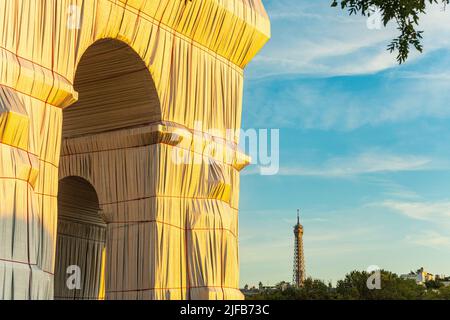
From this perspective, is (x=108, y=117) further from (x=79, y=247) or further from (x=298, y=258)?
(x=298, y=258)

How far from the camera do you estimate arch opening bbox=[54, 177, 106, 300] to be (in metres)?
23.6

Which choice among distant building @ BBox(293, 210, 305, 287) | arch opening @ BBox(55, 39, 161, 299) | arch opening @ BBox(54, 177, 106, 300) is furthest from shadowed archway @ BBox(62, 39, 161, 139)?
distant building @ BBox(293, 210, 305, 287)

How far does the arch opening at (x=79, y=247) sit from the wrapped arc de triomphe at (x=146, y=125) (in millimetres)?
3662

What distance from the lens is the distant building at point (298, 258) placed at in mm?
93312

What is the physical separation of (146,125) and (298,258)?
80.5 m

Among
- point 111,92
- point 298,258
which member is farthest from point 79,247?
point 298,258

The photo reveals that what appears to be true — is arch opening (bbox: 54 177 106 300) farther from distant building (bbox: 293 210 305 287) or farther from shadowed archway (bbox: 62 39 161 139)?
distant building (bbox: 293 210 305 287)

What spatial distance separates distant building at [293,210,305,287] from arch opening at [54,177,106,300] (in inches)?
2496

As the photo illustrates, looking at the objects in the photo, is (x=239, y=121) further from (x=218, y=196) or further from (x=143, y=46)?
A: (x=143, y=46)
